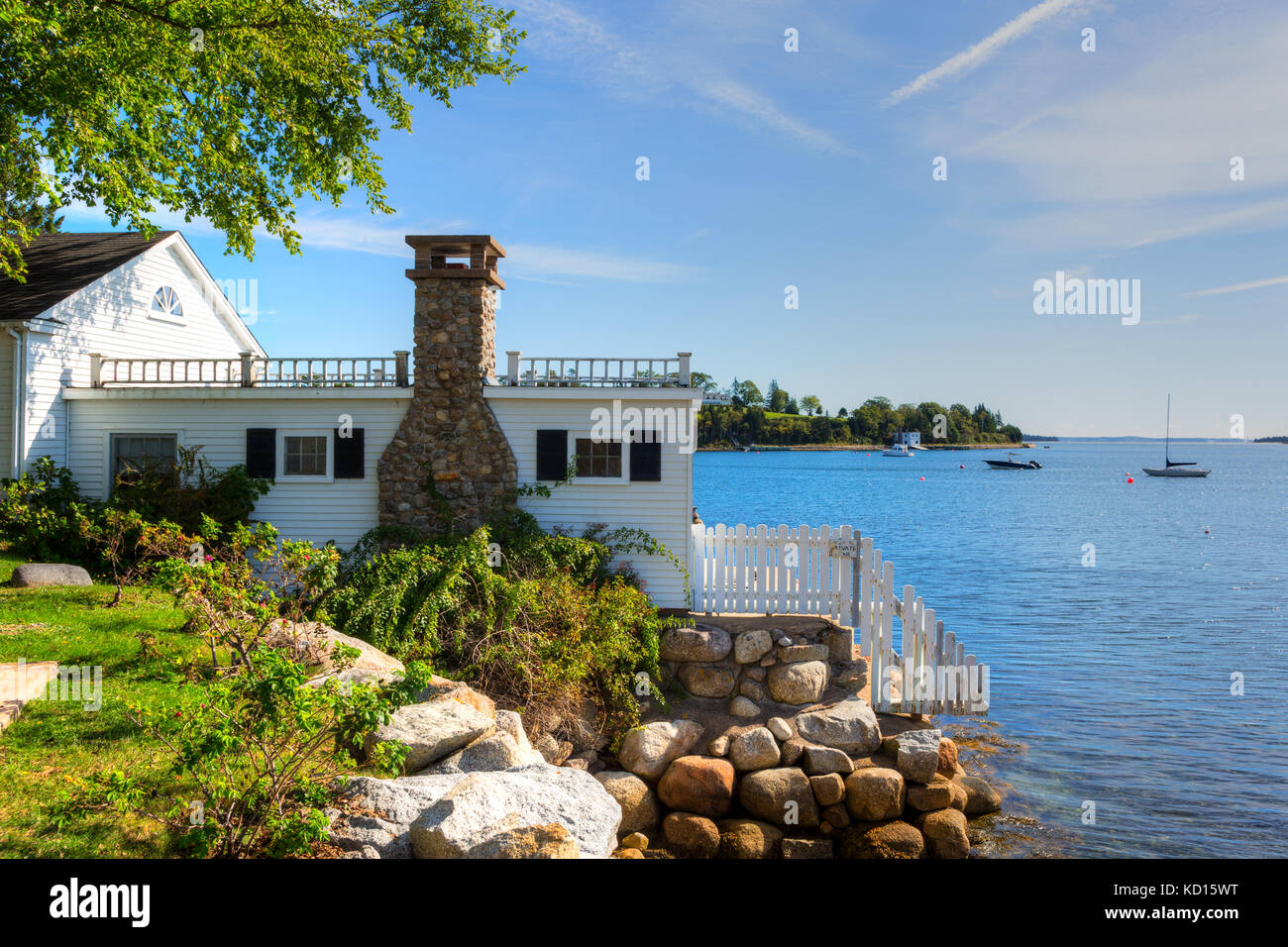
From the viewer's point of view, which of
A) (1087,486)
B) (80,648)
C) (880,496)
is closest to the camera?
(80,648)

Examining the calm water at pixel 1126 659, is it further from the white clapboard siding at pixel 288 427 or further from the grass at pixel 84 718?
the white clapboard siding at pixel 288 427

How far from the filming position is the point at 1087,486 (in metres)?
85.4

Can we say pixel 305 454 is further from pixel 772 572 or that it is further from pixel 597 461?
pixel 772 572

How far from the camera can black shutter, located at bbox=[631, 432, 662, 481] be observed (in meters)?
13.8

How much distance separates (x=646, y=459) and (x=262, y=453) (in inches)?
288

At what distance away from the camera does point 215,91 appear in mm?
15469

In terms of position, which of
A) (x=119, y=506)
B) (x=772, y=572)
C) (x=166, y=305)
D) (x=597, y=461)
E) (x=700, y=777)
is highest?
(x=166, y=305)

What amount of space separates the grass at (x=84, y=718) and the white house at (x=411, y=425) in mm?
3539

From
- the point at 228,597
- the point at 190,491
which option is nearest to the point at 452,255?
the point at 190,491

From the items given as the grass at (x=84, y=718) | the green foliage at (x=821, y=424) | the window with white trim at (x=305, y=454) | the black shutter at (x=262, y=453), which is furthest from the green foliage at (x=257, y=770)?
the green foliage at (x=821, y=424)

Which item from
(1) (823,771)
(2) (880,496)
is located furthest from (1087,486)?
(1) (823,771)

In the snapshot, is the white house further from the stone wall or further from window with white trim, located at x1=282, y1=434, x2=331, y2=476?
the stone wall
